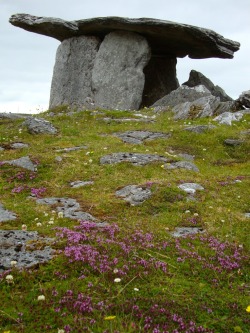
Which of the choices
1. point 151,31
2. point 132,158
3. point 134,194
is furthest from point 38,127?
point 151,31

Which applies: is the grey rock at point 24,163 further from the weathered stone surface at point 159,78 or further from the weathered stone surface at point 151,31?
the weathered stone surface at point 159,78

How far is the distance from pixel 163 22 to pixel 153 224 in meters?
23.5

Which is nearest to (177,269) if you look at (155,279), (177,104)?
(155,279)

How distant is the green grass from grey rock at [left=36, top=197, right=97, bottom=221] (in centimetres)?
30

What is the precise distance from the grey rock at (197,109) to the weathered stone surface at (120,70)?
5.35 meters

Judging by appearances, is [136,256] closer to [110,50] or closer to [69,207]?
[69,207]

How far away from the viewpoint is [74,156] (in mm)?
18906

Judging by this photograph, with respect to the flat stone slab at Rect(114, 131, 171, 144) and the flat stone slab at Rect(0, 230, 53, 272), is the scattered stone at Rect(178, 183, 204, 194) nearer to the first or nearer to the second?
the flat stone slab at Rect(0, 230, 53, 272)

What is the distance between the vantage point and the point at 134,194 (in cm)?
1405

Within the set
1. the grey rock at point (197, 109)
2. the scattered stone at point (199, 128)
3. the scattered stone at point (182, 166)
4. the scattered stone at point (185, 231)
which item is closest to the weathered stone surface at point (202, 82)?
the grey rock at point (197, 109)

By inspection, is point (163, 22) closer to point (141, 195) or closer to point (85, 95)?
point (85, 95)

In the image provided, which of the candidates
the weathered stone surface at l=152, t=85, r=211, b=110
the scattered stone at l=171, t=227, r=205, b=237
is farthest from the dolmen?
the scattered stone at l=171, t=227, r=205, b=237

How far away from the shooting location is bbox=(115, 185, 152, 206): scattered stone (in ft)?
44.3

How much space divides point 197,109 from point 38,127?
425 inches
